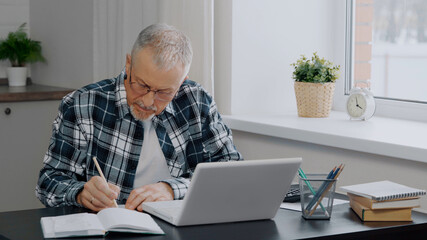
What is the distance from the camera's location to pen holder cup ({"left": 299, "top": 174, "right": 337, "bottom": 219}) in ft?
6.33

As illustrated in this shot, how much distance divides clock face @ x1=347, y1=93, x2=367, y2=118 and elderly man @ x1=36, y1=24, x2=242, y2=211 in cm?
79

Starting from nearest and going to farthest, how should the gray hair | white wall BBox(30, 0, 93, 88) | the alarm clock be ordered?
the gray hair → the alarm clock → white wall BBox(30, 0, 93, 88)

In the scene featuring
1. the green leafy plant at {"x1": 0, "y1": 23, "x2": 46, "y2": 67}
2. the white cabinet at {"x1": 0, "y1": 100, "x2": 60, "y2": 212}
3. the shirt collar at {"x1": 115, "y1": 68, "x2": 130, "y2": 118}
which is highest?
the green leafy plant at {"x1": 0, "y1": 23, "x2": 46, "y2": 67}

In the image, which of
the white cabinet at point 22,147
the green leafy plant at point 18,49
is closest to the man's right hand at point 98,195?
the white cabinet at point 22,147

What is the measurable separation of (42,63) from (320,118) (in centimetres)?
207

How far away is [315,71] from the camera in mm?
3152

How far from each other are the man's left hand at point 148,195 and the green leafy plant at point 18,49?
2.40m

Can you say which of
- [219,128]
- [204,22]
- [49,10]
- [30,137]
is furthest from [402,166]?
[49,10]

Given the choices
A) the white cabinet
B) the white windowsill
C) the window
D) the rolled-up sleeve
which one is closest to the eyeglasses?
the rolled-up sleeve

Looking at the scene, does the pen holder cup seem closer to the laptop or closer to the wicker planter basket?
the laptop

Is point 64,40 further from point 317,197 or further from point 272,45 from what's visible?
point 317,197

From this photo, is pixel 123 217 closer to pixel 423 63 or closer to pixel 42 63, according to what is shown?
pixel 423 63

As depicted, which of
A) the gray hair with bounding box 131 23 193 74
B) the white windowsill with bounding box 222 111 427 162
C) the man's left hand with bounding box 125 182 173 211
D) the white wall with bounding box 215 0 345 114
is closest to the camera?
the man's left hand with bounding box 125 182 173 211

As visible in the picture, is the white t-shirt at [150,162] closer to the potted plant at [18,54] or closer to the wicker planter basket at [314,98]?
the wicker planter basket at [314,98]
